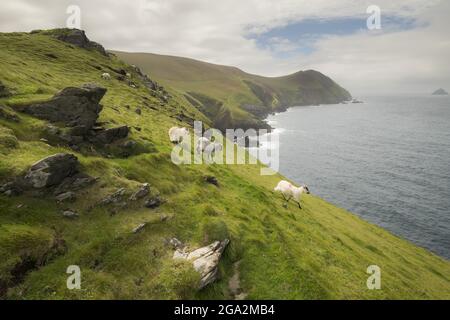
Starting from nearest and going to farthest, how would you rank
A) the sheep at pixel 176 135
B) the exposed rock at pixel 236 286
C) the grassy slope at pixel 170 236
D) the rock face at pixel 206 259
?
the grassy slope at pixel 170 236, the rock face at pixel 206 259, the exposed rock at pixel 236 286, the sheep at pixel 176 135

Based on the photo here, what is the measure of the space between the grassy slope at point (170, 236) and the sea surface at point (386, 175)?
2497 centimetres

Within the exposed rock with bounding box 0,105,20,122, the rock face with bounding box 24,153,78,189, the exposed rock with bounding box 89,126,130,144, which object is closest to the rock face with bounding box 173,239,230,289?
the rock face with bounding box 24,153,78,189

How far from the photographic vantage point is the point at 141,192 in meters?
23.3

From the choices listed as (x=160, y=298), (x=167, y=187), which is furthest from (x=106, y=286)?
(x=167, y=187)

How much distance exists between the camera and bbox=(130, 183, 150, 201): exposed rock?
2272 cm

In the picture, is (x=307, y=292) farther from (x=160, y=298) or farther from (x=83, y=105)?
(x=83, y=105)

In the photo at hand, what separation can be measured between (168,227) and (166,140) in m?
19.8

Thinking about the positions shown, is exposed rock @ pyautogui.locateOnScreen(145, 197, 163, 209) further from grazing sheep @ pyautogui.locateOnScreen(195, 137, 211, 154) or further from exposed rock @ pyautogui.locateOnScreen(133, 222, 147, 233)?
grazing sheep @ pyautogui.locateOnScreen(195, 137, 211, 154)

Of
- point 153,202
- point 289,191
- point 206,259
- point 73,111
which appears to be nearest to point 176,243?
point 206,259

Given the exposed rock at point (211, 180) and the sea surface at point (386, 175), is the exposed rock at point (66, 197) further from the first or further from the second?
the sea surface at point (386, 175)

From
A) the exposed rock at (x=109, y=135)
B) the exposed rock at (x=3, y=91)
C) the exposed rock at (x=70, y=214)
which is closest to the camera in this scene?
the exposed rock at (x=70, y=214)

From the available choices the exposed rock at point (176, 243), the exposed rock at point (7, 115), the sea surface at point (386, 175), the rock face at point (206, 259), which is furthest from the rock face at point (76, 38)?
the rock face at point (206, 259)

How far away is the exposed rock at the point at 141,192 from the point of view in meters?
22.7
